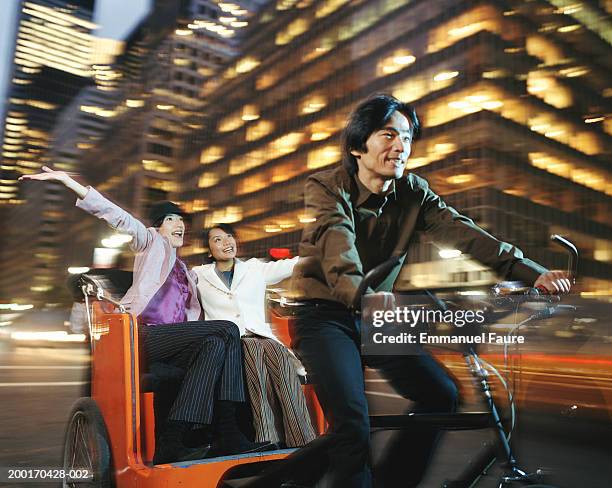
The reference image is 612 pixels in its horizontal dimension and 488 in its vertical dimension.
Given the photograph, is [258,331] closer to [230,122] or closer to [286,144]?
[286,144]

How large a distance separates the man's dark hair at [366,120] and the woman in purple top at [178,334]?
3.53 feet

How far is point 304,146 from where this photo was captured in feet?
99.3

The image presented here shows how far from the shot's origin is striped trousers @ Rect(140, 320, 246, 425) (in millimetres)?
2689

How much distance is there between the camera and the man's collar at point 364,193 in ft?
7.14

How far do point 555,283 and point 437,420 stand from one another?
0.55 metres

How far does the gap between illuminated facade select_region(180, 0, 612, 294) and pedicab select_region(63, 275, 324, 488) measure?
17.0m

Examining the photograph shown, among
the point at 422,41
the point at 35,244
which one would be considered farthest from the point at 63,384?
the point at 35,244

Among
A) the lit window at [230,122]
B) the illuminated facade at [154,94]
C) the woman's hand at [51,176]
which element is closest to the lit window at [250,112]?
the lit window at [230,122]

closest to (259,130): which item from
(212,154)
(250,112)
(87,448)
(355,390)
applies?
(250,112)

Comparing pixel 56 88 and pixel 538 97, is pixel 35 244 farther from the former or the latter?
pixel 538 97

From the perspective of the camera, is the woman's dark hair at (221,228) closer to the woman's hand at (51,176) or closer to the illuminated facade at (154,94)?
the woman's hand at (51,176)

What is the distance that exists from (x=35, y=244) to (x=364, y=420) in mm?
120144

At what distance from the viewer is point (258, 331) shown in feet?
10.6

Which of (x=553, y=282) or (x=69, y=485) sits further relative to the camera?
(x=69, y=485)
